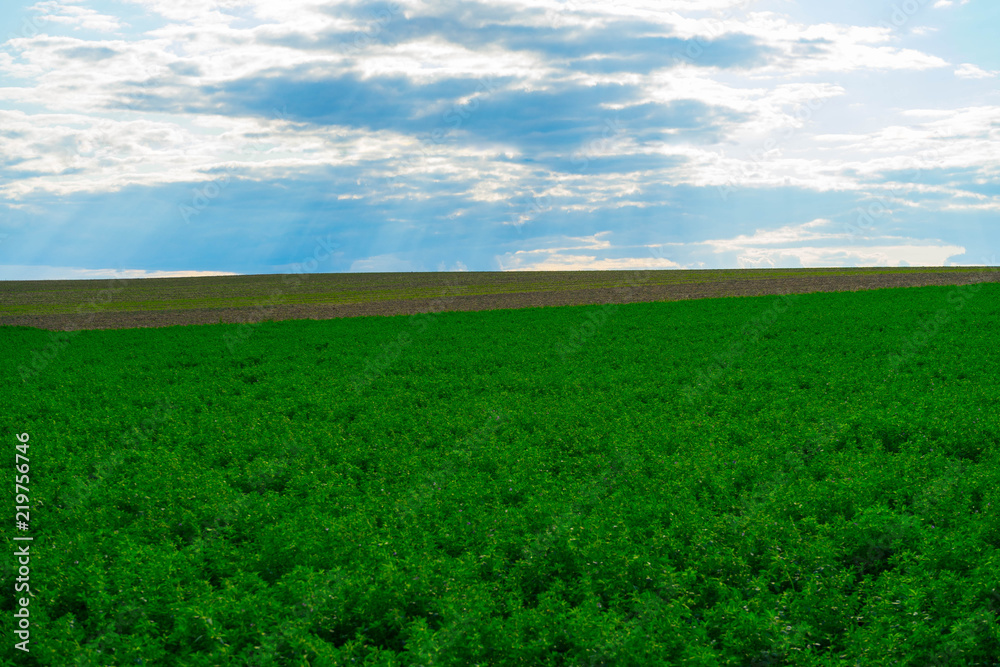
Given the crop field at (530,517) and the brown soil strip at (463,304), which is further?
the brown soil strip at (463,304)

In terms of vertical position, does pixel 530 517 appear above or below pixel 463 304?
below

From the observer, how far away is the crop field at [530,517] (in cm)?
701

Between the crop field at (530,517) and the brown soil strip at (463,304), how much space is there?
27078 mm

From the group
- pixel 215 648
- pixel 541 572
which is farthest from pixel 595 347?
pixel 215 648

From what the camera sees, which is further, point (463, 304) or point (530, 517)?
point (463, 304)

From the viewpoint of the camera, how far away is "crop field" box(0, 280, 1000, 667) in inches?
276

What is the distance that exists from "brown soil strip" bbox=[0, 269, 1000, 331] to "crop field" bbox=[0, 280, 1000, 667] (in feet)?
88.8

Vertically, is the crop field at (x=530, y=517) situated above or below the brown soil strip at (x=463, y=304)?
below

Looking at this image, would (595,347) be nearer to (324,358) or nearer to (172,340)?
(324,358)

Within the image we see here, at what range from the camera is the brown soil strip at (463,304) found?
Answer: 4772 centimetres

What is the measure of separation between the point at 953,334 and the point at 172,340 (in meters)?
37.3

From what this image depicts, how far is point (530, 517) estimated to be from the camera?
32.5 ft

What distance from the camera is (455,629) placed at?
7105mm

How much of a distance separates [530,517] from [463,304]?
4401 cm
